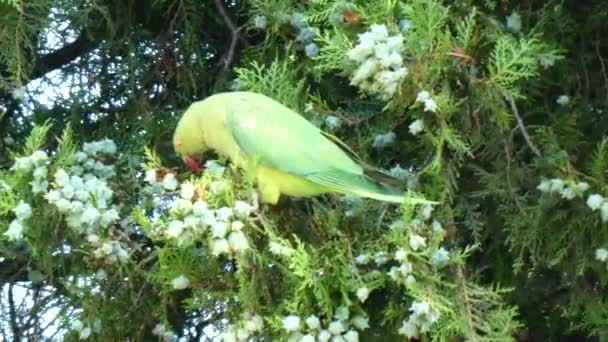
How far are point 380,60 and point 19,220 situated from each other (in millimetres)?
374

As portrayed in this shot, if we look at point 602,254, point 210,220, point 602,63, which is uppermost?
point 210,220

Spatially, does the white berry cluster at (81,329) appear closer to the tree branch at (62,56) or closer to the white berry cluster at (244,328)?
the white berry cluster at (244,328)

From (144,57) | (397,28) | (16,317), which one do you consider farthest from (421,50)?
(16,317)

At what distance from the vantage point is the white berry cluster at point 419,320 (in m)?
0.88

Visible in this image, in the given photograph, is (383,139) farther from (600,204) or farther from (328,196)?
(600,204)

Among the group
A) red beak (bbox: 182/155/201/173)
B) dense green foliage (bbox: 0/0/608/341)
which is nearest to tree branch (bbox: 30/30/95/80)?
dense green foliage (bbox: 0/0/608/341)

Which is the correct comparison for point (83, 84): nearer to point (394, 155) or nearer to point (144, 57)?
point (144, 57)

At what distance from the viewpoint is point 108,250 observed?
984 mm

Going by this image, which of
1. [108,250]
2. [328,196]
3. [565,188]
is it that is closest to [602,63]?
[565,188]

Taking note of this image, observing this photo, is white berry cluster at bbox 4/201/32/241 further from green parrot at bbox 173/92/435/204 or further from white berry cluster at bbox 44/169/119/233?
green parrot at bbox 173/92/435/204

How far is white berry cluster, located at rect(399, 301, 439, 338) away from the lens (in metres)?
0.88

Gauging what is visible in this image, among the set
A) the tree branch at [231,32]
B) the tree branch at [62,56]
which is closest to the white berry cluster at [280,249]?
the tree branch at [231,32]

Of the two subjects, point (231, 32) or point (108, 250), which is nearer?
point (108, 250)

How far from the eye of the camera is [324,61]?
1003 millimetres
